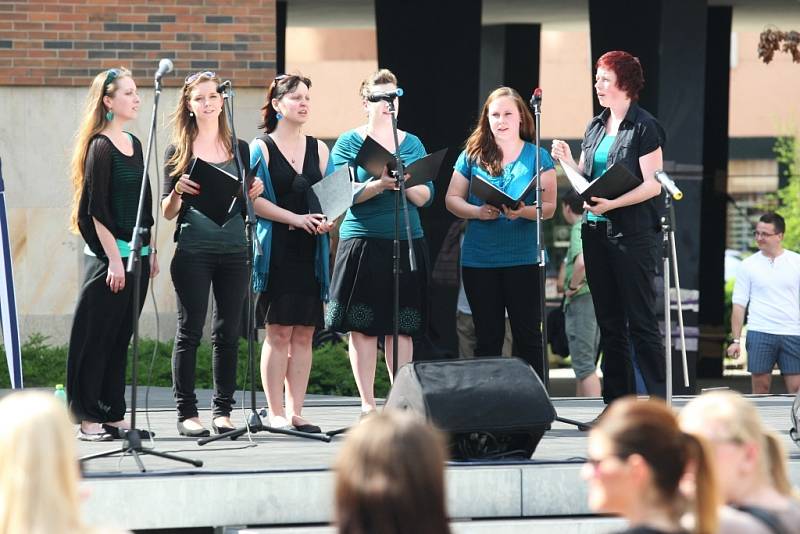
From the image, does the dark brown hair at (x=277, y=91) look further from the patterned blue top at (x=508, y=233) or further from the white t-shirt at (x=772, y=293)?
the white t-shirt at (x=772, y=293)

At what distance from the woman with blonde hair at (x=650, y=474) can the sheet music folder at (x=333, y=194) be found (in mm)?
3398

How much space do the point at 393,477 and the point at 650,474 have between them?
0.65 meters

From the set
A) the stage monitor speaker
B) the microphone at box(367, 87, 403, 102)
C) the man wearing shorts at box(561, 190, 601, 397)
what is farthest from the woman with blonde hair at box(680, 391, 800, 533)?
the man wearing shorts at box(561, 190, 601, 397)

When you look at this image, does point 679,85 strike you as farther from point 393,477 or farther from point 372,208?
point 393,477

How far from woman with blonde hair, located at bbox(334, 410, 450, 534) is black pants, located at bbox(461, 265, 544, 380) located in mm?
4137

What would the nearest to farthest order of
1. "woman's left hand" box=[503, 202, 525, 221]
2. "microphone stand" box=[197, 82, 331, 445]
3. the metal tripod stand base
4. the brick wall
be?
1. the metal tripod stand base
2. "microphone stand" box=[197, 82, 331, 445]
3. "woman's left hand" box=[503, 202, 525, 221]
4. the brick wall

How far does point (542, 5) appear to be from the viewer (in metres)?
13.7

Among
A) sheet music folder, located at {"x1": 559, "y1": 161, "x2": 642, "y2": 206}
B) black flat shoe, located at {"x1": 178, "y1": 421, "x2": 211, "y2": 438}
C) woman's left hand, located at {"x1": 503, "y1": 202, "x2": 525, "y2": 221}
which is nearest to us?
sheet music folder, located at {"x1": 559, "y1": 161, "x2": 642, "y2": 206}

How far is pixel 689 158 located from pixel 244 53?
12.3 feet

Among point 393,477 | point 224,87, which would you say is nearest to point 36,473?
point 393,477

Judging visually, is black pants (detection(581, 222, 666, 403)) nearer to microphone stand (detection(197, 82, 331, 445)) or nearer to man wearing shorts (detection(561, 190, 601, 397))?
microphone stand (detection(197, 82, 331, 445))

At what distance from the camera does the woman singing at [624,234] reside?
6.80 m

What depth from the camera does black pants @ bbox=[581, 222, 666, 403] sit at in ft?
22.3

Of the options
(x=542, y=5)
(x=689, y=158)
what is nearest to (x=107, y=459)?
(x=689, y=158)
